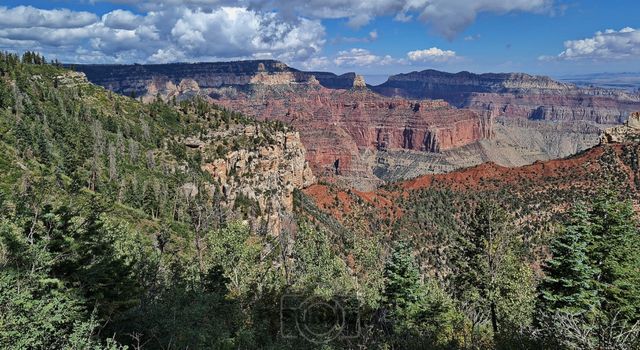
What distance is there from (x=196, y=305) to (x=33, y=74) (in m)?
106

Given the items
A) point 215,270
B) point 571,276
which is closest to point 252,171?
point 215,270

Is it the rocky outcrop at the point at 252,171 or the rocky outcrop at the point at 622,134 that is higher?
the rocky outcrop at the point at 622,134

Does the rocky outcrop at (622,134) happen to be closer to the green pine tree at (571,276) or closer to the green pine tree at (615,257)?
the green pine tree at (615,257)

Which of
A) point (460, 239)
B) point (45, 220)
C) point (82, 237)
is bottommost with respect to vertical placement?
point (460, 239)

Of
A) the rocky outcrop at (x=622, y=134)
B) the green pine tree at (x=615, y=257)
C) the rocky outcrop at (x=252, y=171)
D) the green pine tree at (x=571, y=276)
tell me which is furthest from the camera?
the rocky outcrop at (x=622, y=134)

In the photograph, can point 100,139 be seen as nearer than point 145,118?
Yes

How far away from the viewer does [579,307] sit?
29969mm

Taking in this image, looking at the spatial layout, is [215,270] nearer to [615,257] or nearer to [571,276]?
[571,276]

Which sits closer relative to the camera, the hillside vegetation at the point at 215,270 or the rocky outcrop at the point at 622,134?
the hillside vegetation at the point at 215,270

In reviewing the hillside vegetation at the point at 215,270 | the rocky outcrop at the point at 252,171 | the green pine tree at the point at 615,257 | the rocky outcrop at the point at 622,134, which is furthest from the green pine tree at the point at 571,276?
the rocky outcrop at the point at 622,134

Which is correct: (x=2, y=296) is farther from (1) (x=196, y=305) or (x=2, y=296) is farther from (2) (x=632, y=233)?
(2) (x=632, y=233)

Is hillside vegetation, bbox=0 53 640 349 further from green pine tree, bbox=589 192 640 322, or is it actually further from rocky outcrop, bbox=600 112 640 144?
rocky outcrop, bbox=600 112 640 144

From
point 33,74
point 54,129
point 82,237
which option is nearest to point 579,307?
point 82,237

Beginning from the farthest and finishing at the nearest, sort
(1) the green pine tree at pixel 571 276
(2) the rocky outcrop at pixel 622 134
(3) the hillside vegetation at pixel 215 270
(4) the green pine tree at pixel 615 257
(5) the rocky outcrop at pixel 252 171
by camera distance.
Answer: (2) the rocky outcrop at pixel 622 134 < (5) the rocky outcrop at pixel 252 171 < (4) the green pine tree at pixel 615 257 < (1) the green pine tree at pixel 571 276 < (3) the hillside vegetation at pixel 215 270
